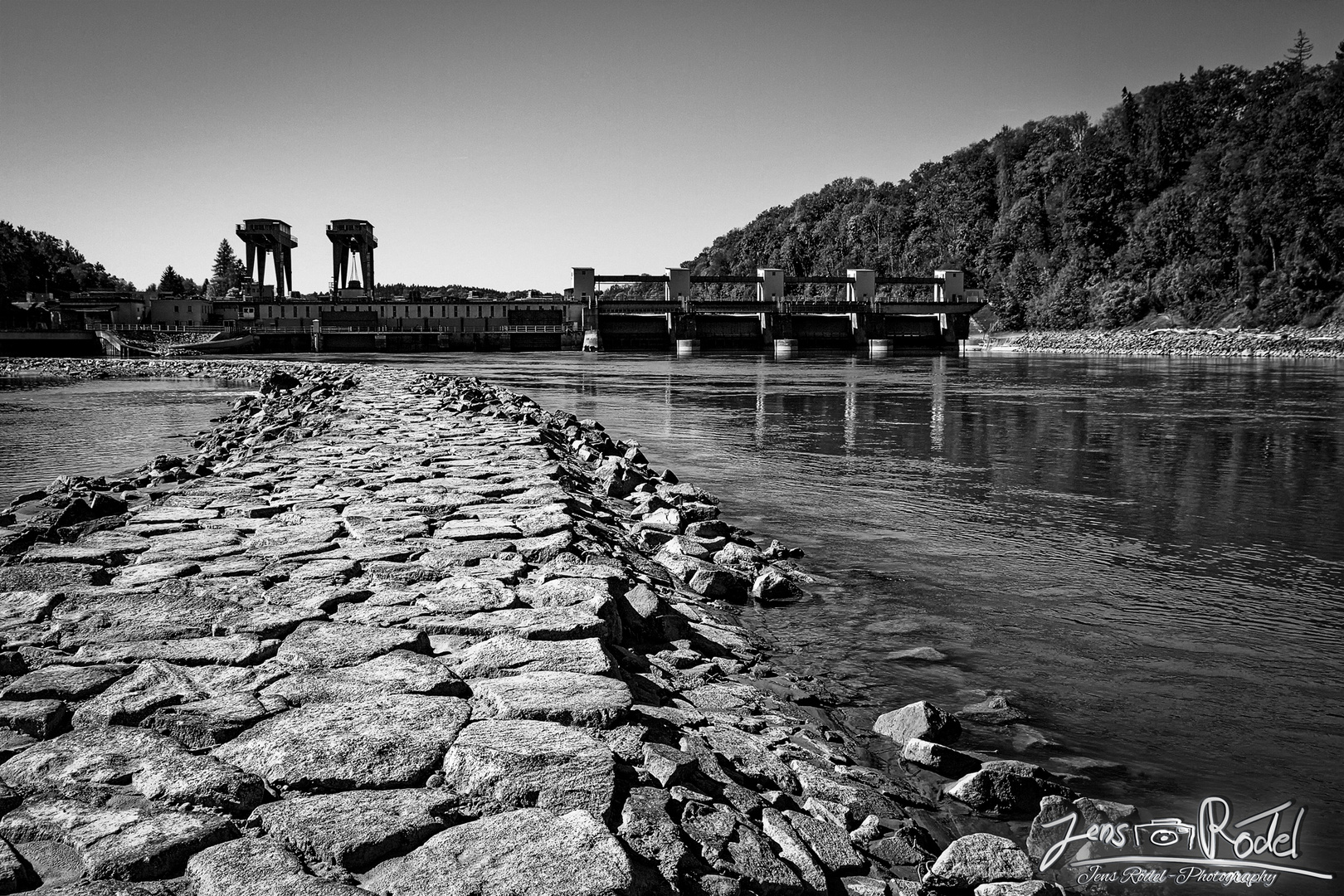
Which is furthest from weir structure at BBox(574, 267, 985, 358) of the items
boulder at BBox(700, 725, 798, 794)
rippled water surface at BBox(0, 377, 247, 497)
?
boulder at BBox(700, 725, 798, 794)

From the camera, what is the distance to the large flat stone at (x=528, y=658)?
3.60 m

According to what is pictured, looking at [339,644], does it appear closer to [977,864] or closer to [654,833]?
[654,833]

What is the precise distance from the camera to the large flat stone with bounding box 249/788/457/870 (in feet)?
7.70

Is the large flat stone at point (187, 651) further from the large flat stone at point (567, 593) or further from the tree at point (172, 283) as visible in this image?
the tree at point (172, 283)

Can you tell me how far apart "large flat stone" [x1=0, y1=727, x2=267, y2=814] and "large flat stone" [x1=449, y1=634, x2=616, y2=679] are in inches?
39.6

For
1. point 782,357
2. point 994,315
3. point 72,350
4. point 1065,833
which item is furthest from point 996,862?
point 994,315

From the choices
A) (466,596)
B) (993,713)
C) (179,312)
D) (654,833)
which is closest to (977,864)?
(654,833)

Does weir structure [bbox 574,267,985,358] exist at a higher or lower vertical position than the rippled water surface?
higher

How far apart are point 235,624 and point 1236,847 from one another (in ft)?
13.0

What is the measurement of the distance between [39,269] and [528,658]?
125 m

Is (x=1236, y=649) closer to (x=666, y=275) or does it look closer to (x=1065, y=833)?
(x=1065, y=833)

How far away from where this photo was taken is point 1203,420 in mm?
17188

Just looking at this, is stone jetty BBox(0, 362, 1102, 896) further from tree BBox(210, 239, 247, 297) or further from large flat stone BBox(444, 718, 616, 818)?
tree BBox(210, 239, 247, 297)

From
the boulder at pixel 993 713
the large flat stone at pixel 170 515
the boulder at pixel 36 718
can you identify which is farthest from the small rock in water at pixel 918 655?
the large flat stone at pixel 170 515
